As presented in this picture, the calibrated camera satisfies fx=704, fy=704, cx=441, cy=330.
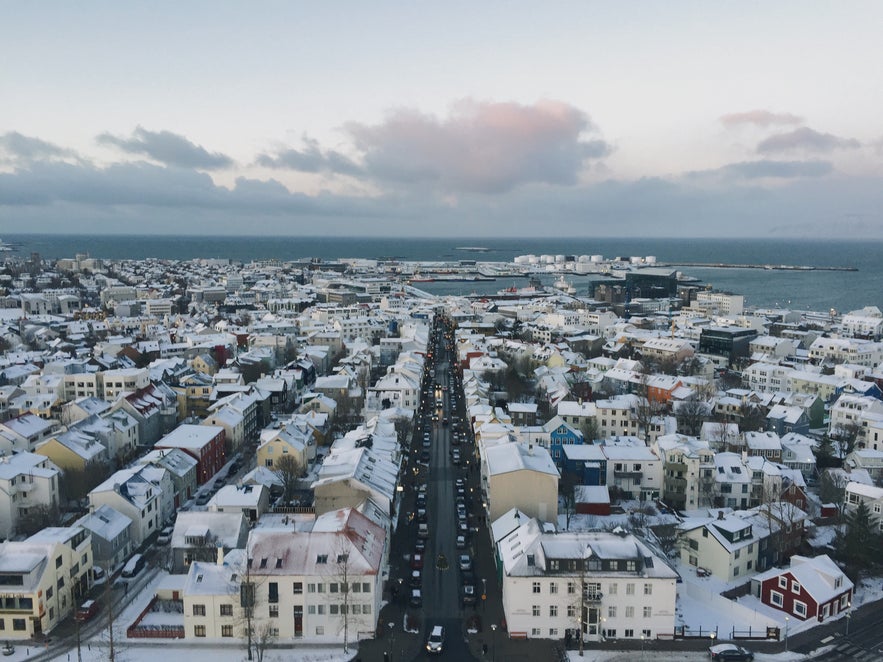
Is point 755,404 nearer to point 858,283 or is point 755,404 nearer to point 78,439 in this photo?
point 78,439

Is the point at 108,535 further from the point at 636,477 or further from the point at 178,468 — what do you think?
the point at 636,477

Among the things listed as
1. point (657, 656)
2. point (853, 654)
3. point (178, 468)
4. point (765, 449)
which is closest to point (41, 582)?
point (178, 468)

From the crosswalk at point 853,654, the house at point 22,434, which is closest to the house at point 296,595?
the crosswalk at point 853,654

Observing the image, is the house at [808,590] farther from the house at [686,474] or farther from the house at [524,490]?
the house at [686,474]

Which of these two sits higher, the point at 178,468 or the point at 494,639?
the point at 178,468

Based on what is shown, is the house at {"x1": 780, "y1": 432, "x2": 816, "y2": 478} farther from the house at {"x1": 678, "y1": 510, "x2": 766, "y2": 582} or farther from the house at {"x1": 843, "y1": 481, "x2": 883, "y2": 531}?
the house at {"x1": 678, "y1": 510, "x2": 766, "y2": 582}

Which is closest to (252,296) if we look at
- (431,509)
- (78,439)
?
(78,439)

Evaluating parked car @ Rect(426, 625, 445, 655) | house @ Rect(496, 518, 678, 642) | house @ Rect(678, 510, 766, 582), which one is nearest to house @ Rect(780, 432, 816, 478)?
house @ Rect(678, 510, 766, 582)
